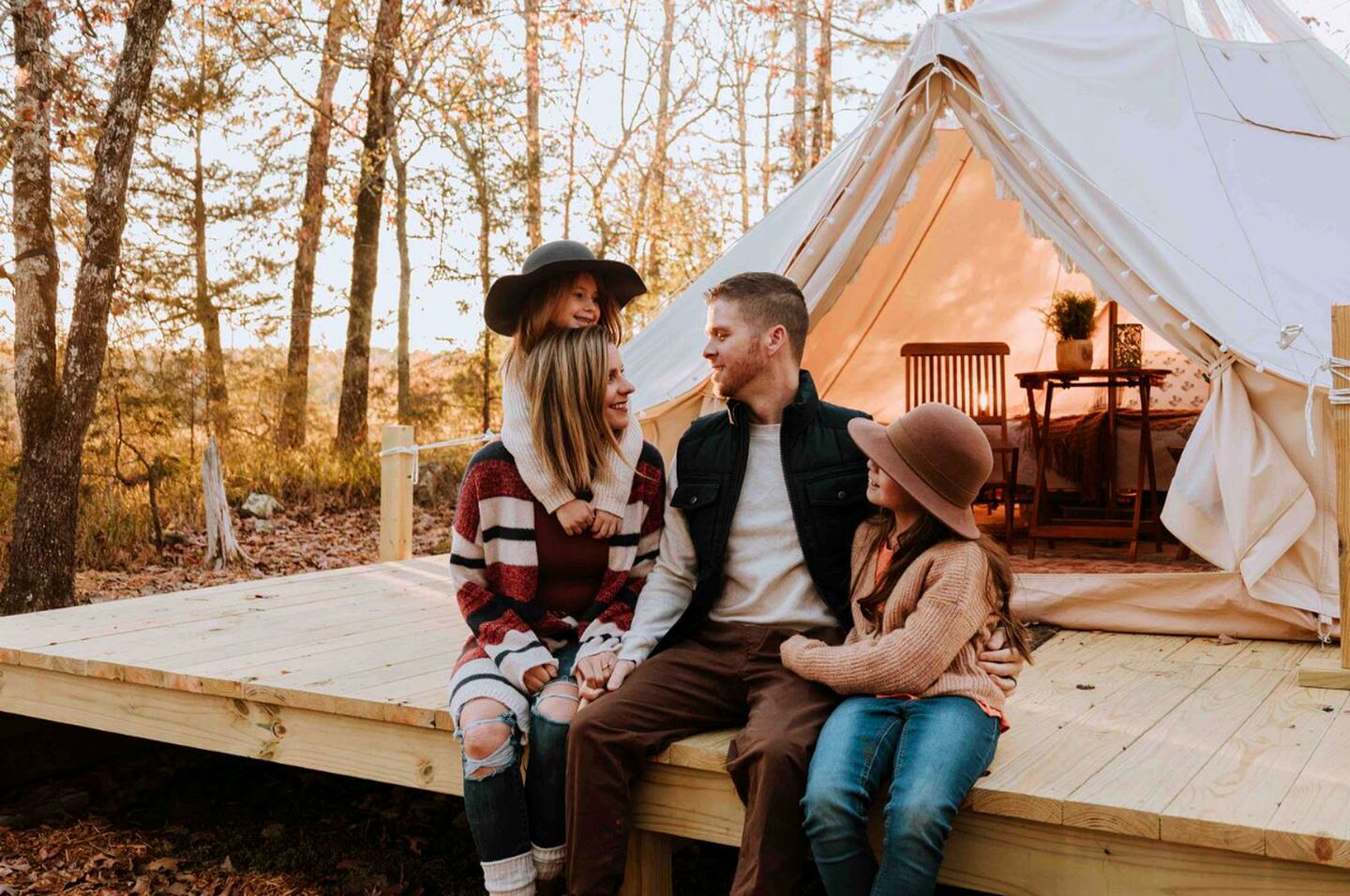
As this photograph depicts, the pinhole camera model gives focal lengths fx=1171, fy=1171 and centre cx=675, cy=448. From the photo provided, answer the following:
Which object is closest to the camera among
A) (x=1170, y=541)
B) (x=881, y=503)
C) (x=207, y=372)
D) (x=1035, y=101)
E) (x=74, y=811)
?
(x=881, y=503)

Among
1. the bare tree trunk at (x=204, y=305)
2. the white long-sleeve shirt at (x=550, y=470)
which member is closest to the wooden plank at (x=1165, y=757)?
the white long-sleeve shirt at (x=550, y=470)

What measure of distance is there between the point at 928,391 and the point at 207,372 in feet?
18.3

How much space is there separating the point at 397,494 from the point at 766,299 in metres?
3.08

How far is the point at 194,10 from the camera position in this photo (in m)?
9.91

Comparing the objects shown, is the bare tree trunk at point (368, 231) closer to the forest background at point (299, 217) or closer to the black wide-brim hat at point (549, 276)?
the forest background at point (299, 217)

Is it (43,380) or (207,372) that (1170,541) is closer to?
(43,380)

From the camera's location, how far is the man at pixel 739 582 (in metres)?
2.20

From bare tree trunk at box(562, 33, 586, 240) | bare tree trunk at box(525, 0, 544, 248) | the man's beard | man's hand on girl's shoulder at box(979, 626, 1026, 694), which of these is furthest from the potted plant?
bare tree trunk at box(562, 33, 586, 240)

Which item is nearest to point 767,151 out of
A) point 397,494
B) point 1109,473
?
point 1109,473

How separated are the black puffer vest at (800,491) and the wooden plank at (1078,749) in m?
0.47

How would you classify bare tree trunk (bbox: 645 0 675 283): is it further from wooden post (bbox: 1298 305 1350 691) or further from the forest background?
wooden post (bbox: 1298 305 1350 691)

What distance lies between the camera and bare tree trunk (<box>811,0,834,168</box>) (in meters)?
13.0

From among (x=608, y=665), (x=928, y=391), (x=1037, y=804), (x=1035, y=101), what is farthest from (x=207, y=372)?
(x=1037, y=804)

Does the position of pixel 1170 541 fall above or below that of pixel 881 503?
below
